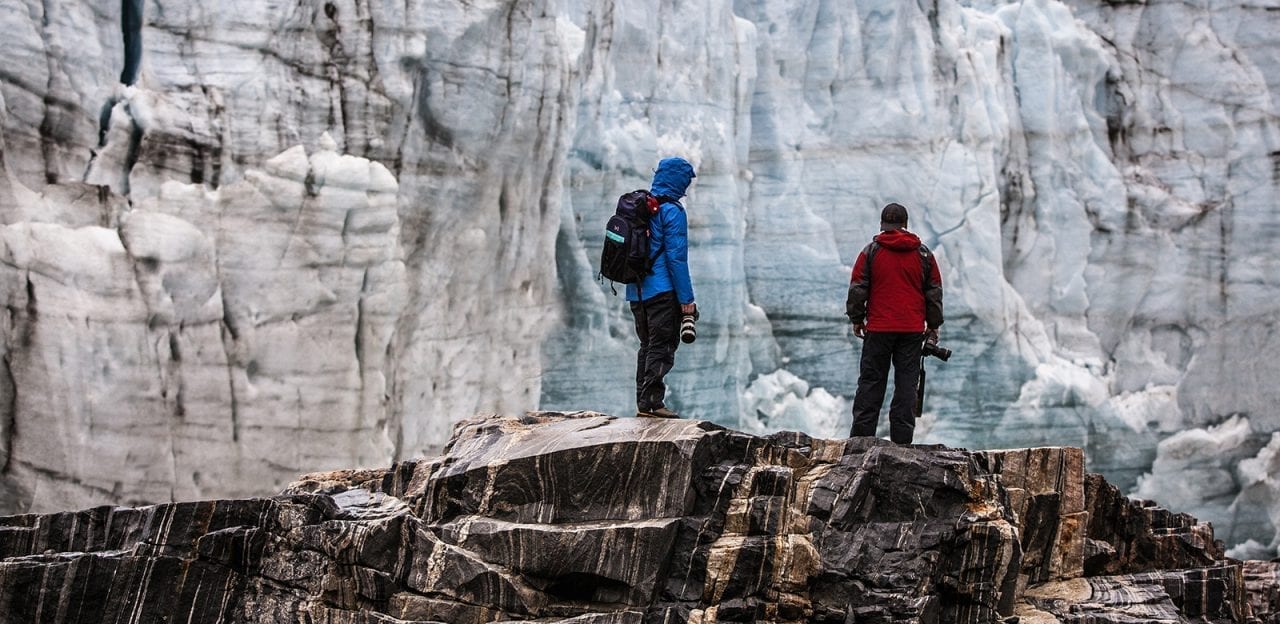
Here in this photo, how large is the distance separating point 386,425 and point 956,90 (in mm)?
9456

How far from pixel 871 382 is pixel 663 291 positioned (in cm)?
133

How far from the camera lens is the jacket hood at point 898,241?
809cm

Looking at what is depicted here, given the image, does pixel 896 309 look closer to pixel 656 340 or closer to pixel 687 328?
pixel 687 328

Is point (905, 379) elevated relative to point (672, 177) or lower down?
lower down

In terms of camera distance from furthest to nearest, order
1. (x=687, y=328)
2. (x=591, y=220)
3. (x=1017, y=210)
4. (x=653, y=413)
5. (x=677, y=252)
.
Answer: (x=1017, y=210), (x=591, y=220), (x=653, y=413), (x=677, y=252), (x=687, y=328)

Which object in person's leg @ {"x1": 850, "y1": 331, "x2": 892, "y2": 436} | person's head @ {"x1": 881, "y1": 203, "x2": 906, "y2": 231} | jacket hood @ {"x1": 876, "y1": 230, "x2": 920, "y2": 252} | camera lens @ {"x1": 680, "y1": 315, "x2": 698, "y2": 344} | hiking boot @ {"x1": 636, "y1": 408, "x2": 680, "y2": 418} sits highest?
person's head @ {"x1": 881, "y1": 203, "x2": 906, "y2": 231}

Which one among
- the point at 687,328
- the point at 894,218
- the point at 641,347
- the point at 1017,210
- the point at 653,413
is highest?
the point at 1017,210

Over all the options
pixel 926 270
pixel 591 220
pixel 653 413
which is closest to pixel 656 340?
pixel 653 413

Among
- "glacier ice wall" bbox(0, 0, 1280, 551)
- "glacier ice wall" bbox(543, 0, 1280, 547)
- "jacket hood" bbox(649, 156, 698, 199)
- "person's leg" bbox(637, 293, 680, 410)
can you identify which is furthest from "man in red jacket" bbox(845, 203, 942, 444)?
"glacier ice wall" bbox(543, 0, 1280, 547)

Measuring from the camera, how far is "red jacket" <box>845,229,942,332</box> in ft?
26.4

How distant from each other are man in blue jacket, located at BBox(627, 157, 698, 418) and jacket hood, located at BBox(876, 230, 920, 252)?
1140 mm

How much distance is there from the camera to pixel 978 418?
18266 millimetres

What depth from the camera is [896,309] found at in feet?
26.3

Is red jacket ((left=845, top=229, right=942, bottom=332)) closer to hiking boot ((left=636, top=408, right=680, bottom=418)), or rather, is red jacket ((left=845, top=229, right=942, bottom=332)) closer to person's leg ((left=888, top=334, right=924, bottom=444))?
person's leg ((left=888, top=334, right=924, bottom=444))
